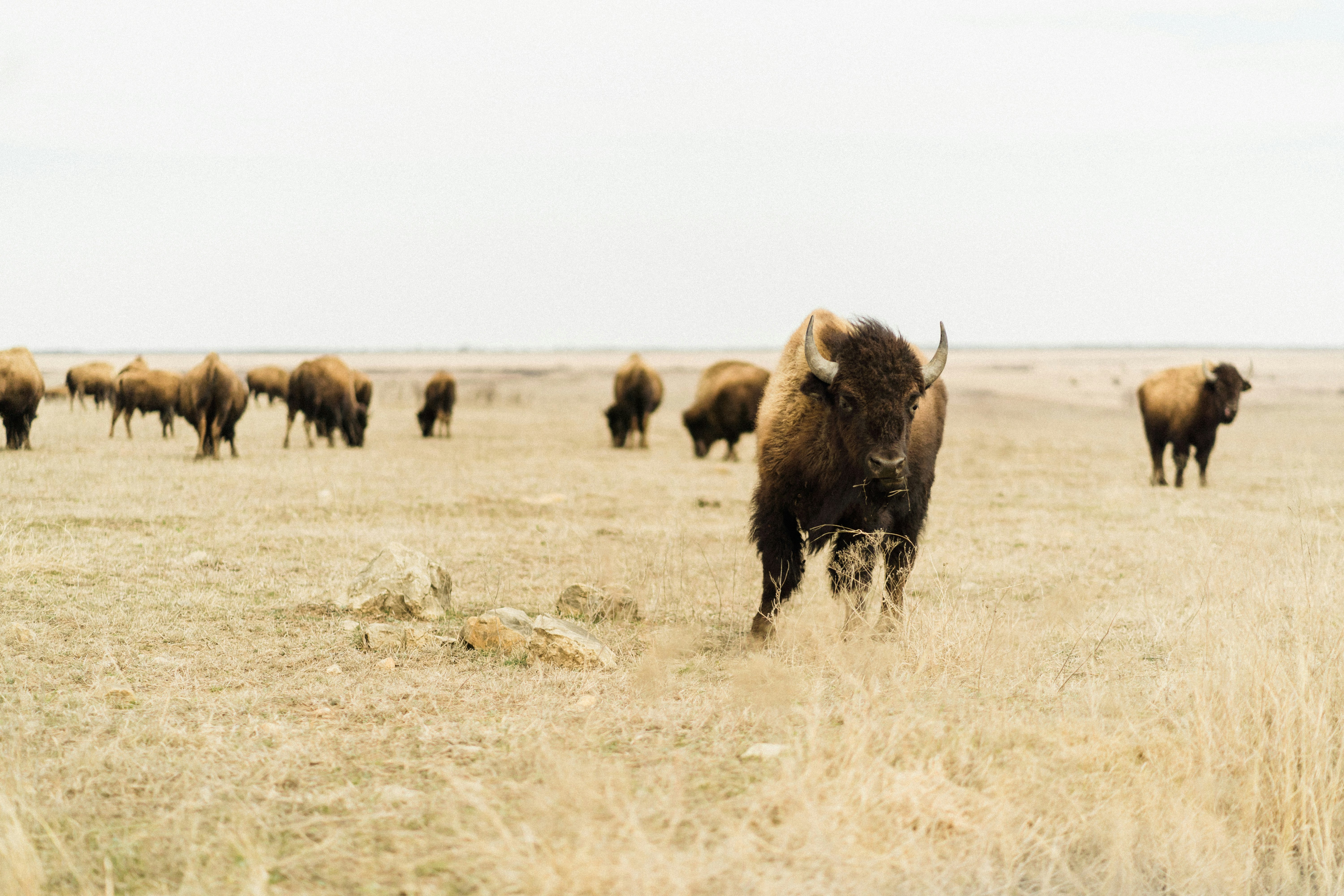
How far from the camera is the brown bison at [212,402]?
1806 centimetres

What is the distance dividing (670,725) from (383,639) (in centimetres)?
221

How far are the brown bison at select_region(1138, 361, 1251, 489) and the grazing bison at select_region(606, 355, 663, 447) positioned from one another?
10877 millimetres

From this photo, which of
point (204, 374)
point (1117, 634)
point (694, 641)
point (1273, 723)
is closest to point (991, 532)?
point (1117, 634)

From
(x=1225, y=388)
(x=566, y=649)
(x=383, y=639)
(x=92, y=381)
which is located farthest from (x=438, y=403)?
(x=566, y=649)

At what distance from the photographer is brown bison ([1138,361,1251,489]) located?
16391 millimetres

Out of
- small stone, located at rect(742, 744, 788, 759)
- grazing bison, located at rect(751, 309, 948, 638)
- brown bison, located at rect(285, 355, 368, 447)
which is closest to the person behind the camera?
small stone, located at rect(742, 744, 788, 759)

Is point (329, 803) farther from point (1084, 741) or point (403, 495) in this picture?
point (403, 495)

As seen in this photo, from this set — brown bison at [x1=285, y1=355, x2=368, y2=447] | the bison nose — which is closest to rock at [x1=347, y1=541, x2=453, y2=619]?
the bison nose

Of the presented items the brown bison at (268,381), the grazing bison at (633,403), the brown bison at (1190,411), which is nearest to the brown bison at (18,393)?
the grazing bison at (633,403)

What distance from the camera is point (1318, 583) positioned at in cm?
653

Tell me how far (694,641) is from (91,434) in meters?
22.7

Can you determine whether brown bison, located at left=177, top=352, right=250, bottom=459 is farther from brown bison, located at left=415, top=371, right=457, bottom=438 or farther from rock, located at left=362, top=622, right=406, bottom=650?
rock, located at left=362, top=622, right=406, bottom=650

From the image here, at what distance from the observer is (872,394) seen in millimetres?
5688

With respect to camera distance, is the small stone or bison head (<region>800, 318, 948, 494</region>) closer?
the small stone
